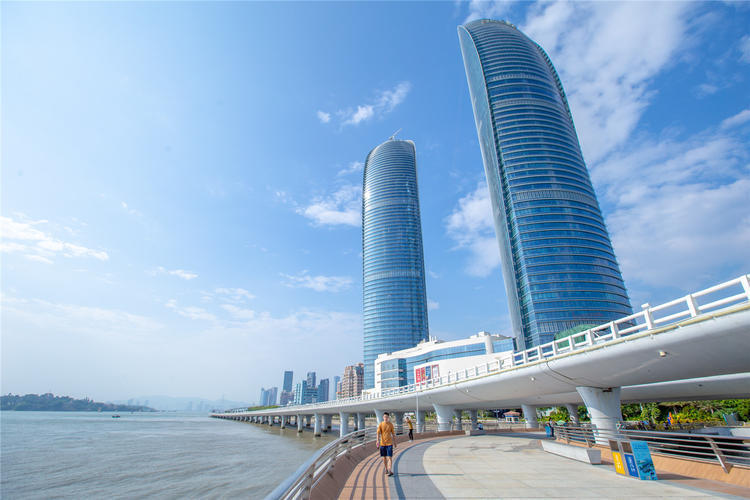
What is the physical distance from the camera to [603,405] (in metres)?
19.1

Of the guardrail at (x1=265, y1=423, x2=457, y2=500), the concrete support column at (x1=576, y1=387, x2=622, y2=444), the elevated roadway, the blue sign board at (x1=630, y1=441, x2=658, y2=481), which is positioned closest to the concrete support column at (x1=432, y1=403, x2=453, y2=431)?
the elevated roadway

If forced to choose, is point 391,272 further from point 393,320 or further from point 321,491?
point 321,491

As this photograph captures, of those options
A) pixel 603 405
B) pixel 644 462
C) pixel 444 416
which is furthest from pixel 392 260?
pixel 644 462

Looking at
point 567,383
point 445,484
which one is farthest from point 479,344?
point 445,484

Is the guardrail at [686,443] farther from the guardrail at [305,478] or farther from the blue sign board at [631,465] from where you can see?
the guardrail at [305,478]

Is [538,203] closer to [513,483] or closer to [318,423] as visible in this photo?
[318,423]

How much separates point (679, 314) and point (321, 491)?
13.4 m

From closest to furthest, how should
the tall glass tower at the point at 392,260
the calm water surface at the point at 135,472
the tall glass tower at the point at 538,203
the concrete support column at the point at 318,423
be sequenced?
the calm water surface at the point at 135,472
the concrete support column at the point at 318,423
the tall glass tower at the point at 538,203
the tall glass tower at the point at 392,260

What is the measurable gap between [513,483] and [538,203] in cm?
10654

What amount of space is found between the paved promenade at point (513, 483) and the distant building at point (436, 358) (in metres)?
72.1

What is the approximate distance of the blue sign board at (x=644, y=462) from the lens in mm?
9953

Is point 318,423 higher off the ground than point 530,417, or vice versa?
point 530,417

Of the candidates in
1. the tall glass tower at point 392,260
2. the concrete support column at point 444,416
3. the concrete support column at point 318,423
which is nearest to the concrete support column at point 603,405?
the concrete support column at point 444,416

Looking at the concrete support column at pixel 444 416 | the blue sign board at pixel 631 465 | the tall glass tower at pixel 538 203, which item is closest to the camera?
the blue sign board at pixel 631 465
